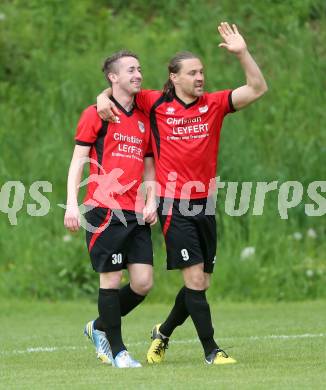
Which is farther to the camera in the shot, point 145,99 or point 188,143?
point 145,99

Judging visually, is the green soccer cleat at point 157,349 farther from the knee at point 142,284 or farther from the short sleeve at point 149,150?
the short sleeve at point 149,150

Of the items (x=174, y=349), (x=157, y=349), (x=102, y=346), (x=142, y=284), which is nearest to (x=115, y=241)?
(x=142, y=284)

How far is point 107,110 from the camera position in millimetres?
9000

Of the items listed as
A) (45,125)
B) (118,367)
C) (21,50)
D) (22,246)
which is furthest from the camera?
(21,50)

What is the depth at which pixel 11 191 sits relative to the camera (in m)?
17.3

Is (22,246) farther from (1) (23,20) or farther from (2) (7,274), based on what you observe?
(1) (23,20)

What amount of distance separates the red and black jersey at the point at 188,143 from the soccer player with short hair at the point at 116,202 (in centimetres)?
14

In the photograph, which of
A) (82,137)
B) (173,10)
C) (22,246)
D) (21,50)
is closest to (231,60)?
(173,10)

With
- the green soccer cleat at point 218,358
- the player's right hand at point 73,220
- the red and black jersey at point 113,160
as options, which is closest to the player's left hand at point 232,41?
the red and black jersey at point 113,160

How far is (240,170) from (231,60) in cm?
321

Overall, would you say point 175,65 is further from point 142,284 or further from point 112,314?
point 112,314

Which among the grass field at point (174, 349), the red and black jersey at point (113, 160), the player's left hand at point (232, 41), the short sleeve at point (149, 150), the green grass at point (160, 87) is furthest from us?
the green grass at point (160, 87)

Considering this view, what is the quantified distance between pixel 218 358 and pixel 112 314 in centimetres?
85

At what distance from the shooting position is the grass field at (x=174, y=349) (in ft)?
25.8
